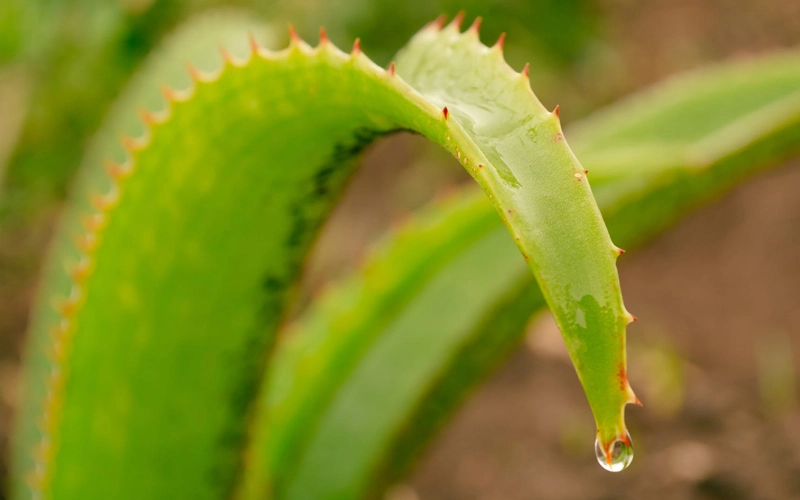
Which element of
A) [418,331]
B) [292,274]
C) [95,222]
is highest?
[95,222]

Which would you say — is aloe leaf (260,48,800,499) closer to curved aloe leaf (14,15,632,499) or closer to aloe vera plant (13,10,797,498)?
aloe vera plant (13,10,797,498)

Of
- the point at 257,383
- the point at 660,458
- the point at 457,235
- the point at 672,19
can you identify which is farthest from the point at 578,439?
the point at 672,19

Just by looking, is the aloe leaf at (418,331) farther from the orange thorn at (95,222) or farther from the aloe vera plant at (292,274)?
the orange thorn at (95,222)

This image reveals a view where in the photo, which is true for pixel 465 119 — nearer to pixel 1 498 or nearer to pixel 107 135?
pixel 107 135

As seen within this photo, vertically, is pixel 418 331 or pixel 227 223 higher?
pixel 227 223

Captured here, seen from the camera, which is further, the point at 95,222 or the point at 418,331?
the point at 418,331

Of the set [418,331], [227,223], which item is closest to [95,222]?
[227,223]

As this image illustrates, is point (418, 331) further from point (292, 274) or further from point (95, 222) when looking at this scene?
point (95, 222)
